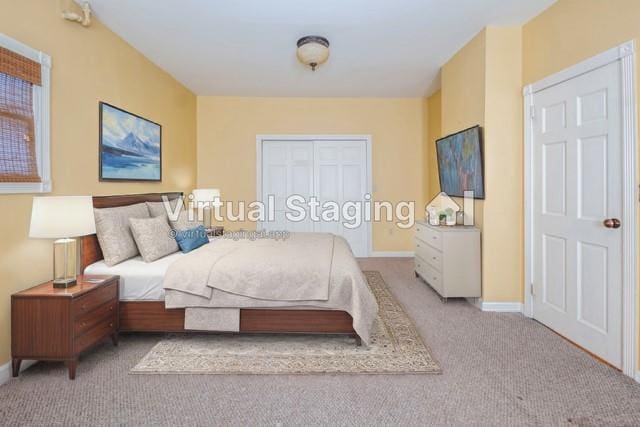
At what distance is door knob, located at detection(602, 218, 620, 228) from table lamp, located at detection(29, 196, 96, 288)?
3.45m

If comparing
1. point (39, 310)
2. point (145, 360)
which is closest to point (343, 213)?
point (145, 360)

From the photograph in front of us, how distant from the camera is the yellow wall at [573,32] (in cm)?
212

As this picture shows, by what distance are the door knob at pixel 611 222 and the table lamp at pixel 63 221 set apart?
11.3ft

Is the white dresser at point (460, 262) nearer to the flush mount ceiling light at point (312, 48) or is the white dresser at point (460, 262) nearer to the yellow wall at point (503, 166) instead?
the yellow wall at point (503, 166)

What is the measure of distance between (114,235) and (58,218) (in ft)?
2.13

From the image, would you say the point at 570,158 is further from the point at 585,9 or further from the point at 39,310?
the point at 39,310

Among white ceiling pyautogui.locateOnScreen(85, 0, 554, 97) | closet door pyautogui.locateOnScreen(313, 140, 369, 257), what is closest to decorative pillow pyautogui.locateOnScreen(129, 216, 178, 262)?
white ceiling pyautogui.locateOnScreen(85, 0, 554, 97)

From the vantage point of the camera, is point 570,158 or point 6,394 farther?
point 570,158

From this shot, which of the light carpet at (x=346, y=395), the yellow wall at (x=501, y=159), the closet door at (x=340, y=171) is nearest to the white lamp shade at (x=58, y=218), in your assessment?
the light carpet at (x=346, y=395)

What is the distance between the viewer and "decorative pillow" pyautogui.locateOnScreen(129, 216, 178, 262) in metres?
2.72

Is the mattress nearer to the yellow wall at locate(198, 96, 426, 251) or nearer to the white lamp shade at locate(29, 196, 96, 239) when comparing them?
the white lamp shade at locate(29, 196, 96, 239)

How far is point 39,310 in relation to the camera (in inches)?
78.4

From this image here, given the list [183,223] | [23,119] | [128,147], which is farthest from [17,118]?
[183,223]

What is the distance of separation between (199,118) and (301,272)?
4.05m
